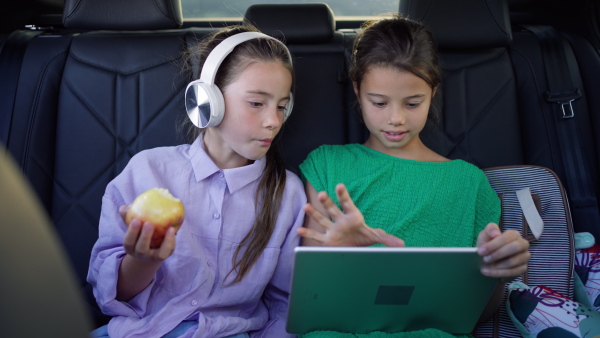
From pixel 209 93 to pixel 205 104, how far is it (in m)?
0.03

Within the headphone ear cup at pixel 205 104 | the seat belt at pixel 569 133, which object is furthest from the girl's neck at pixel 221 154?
the seat belt at pixel 569 133

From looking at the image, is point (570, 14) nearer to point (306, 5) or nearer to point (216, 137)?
point (306, 5)

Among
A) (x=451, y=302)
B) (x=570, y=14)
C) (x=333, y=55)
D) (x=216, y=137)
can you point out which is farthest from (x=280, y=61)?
(x=570, y=14)

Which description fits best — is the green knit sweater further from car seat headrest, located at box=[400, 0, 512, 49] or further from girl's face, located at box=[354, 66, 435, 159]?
car seat headrest, located at box=[400, 0, 512, 49]

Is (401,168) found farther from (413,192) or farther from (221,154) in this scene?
(221,154)

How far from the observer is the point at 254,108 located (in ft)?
5.31

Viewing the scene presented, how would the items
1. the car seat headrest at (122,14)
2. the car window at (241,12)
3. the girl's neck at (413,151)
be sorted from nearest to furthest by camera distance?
the girl's neck at (413,151)
the car seat headrest at (122,14)
the car window at (241,12)

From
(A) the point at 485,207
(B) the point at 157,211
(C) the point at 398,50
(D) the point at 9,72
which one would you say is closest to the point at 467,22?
(C) the point at 398,50

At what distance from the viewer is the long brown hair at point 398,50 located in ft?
5.76

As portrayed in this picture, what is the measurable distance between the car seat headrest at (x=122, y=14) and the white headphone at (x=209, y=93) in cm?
47

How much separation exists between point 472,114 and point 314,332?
3.34ft

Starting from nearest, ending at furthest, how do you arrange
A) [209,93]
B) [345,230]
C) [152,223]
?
[152,223]
[345,230]
[209,93]

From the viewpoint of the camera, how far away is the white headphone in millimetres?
1565

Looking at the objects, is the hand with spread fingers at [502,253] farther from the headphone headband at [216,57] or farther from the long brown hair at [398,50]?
the headphone headband at [216,57]
